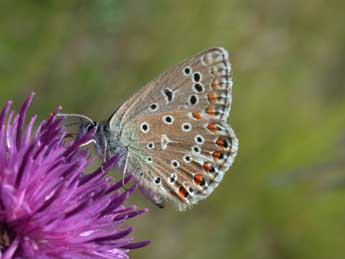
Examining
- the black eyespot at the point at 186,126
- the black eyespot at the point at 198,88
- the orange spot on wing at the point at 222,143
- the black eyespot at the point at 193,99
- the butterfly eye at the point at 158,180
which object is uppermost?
the black eyespot at the point at 198,88

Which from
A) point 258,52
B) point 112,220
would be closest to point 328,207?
point 258,52

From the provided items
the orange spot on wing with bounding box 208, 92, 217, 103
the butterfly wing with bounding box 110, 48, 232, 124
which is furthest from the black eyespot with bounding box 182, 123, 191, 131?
the orange spot on wing with bounding box 208, 92, 217, 103

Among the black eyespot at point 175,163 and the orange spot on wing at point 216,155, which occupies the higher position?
the orange spot on wing at point 216,155

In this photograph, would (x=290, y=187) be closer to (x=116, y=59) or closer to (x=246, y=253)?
(x=246, y=253)

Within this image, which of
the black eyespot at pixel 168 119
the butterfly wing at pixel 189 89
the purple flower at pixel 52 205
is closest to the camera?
the purple flower at pixel 52 205

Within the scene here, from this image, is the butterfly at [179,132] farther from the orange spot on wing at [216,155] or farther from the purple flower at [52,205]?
the purple flower at [52,205]

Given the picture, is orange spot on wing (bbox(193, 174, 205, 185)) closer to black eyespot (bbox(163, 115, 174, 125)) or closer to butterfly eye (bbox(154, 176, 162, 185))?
butterfly eye (bbox(154, 176, 162, 185))

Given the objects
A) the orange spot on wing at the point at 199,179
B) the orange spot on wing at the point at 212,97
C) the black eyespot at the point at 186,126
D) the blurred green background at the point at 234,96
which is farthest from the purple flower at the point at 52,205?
the blurred green background at the point at 234,96
